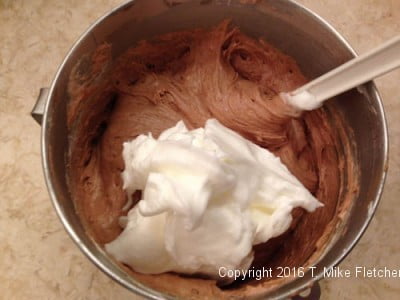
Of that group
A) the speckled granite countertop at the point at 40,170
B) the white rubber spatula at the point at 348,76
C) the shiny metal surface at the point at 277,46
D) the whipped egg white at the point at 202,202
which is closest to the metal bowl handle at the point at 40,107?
the shiny metal surface at the point at 277,46

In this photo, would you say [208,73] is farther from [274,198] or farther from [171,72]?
[274,198]

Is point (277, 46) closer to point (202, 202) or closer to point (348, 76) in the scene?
point (348, 76)

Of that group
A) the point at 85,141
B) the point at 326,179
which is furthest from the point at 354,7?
the point at 85,141

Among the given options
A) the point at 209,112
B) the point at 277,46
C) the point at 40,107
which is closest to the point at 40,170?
the point at 40,107

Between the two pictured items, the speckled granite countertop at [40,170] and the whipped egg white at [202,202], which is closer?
the whipped egg white at [202,202]

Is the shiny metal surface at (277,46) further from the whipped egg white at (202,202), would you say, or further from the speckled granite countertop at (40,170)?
the speckled granite countertop at (40,170)

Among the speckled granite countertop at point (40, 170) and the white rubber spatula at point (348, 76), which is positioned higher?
the white rubber spatula at point (348, 76)

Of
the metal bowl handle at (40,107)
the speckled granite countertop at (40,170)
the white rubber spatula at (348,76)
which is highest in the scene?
the white rubber spatula at (348,76)
